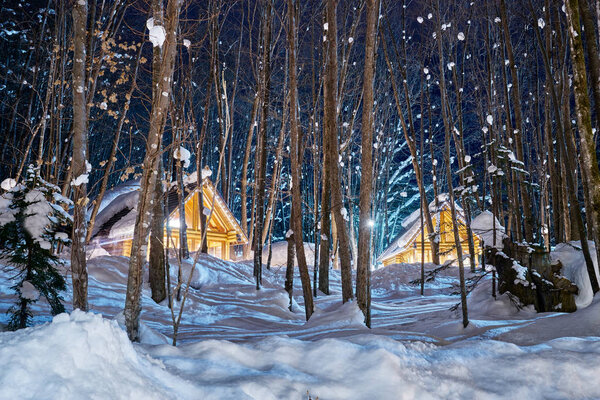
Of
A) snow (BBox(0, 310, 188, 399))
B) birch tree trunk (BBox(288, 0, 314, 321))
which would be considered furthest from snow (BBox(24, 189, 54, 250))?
birch tree trunk (BBox(288, 0, 314, 321))

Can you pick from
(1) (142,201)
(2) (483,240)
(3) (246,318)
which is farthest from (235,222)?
(1) (142,201)

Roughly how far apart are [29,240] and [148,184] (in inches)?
73.7

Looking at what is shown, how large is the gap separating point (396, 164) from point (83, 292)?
97.5 feet

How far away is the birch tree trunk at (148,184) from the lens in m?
4.60

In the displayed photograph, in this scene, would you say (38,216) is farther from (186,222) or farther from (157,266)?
(186,222)

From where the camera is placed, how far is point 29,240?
17.4 ft

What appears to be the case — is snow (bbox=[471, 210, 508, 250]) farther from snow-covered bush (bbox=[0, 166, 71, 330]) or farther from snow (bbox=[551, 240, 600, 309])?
snow-covered bush (bbox=[0, 166, 71, 330])

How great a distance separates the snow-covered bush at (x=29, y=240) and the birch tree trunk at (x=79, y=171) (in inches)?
11.2

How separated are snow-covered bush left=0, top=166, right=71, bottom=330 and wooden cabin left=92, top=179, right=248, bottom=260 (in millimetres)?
8084

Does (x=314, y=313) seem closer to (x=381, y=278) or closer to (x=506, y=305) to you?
(x=506, y=305)

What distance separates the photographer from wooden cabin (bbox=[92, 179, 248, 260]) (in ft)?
49.1

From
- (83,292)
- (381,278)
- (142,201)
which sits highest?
(142,201)

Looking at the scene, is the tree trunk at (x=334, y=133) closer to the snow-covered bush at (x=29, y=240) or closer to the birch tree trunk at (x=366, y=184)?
the birch tree trunk at (x=366, y=184)

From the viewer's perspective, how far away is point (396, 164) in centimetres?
3284
